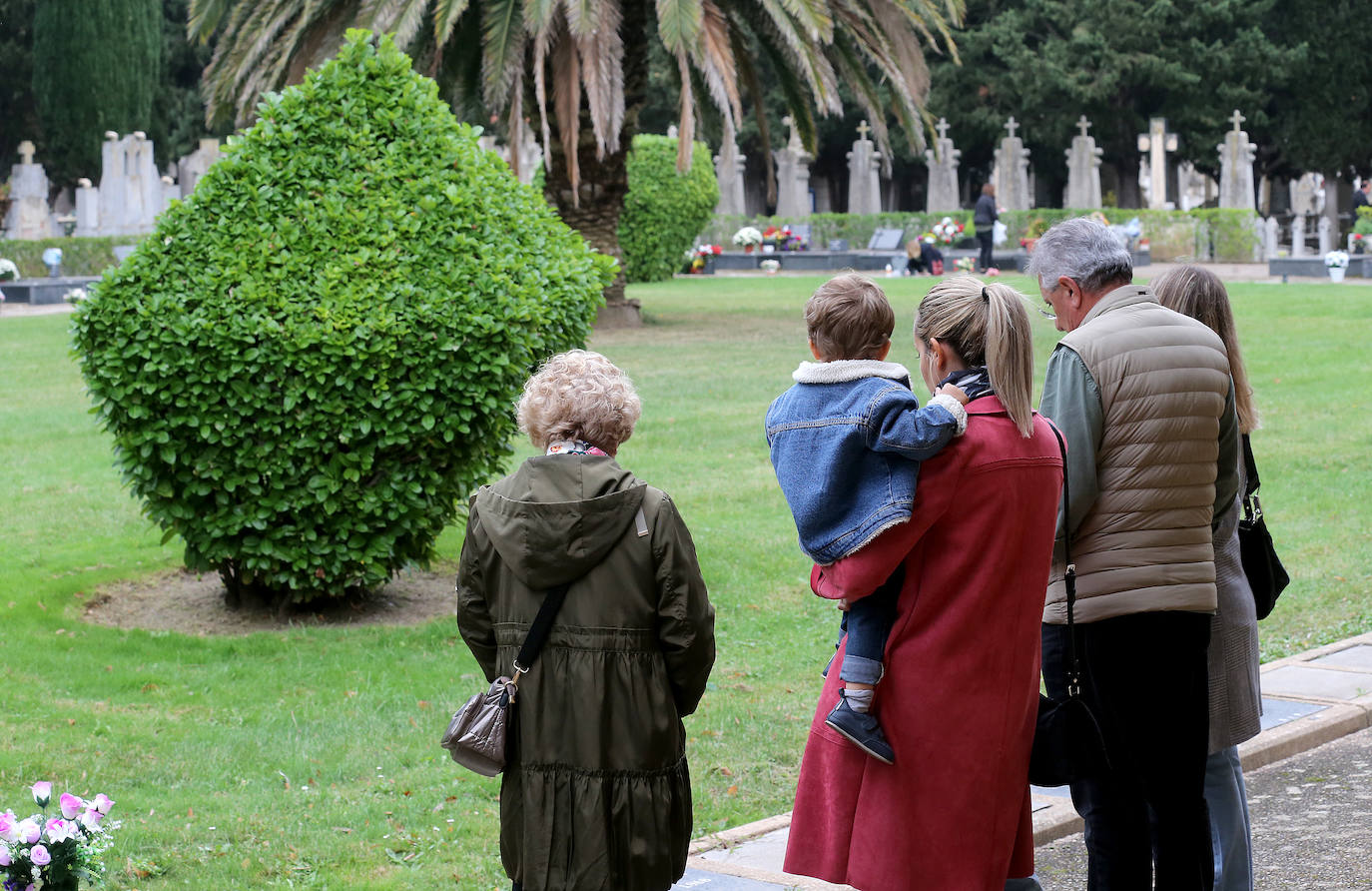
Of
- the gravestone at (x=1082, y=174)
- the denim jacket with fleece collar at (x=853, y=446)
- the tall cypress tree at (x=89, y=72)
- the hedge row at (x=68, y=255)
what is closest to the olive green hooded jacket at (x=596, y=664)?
the denim jacket with fleece collar at (x=853, y=446)

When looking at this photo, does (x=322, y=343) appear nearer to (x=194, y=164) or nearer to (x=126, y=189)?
(x=126, y=189)

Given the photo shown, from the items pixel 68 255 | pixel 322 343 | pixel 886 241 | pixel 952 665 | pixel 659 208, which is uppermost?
pixel 659 208

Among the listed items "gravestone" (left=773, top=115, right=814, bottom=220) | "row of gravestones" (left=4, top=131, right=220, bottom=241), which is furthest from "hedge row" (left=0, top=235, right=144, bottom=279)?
"gravestone" (left=773, top=115, right=814, bottom=220)

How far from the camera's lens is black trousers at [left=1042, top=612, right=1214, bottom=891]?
142 inches

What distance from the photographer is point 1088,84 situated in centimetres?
5003

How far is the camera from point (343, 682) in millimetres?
6723

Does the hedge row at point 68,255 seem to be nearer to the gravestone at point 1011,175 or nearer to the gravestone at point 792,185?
the gravestone at point 792,185

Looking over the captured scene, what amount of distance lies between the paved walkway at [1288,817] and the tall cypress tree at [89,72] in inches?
2047

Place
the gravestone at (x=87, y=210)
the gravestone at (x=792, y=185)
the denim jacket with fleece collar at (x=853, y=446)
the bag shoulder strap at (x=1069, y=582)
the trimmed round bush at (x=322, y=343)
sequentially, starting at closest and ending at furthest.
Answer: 1. the denim jacket with fleece collar at (x=853, y=446)
2. the bag shoulder strap at (x=1069, y=582)
3. the trimmed round bush at (x=322, y=343)
4. the gravestone at (x=87, y=210)
5. the gravestone at (x=792, y=185)

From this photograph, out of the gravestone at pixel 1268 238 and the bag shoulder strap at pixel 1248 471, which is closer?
the bag shoulder strap at pixel 1248 471

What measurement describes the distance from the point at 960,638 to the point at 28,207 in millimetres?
41868

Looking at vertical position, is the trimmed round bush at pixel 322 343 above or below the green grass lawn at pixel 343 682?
above

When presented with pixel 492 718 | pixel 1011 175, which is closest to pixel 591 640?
pixel 492 718

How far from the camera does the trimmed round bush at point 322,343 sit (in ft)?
23.5
